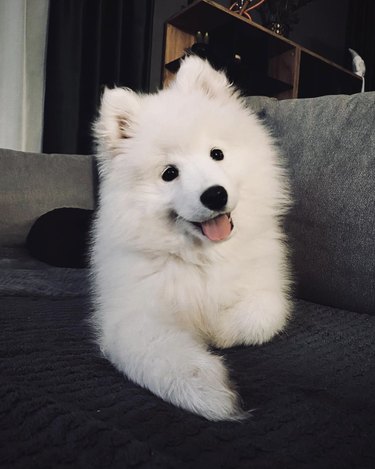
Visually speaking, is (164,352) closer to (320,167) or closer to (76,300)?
(76,300)

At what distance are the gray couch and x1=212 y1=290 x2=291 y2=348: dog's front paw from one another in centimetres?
3

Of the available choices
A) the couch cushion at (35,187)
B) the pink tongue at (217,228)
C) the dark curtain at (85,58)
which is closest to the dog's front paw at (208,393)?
the pink tongue at (217,228)

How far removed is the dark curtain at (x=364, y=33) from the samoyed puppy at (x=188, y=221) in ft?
Answer: 14.5

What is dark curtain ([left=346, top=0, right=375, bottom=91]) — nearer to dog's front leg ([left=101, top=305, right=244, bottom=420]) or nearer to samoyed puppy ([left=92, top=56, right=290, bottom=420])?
samoyed puppy ([left=92, top=56, right=290, bottom=420])

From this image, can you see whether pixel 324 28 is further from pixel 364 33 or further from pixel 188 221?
pixel 188 221

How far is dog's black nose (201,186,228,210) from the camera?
3.58 feet

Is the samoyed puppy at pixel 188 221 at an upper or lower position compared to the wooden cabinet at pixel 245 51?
lower

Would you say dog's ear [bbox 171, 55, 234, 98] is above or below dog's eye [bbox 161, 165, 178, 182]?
above

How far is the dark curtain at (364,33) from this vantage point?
4977 millimetres

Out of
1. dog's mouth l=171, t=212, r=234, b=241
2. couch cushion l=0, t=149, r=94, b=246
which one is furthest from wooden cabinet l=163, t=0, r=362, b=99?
dog's mouth l=171, t=212, r=234, b=241

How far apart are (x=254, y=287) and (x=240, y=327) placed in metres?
0.17

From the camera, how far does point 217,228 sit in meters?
1.19

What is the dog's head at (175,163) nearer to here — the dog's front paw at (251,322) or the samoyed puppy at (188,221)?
the samoyed puppy at (188,221)

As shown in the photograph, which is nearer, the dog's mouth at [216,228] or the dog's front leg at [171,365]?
the dog's front leg at [171,365]
